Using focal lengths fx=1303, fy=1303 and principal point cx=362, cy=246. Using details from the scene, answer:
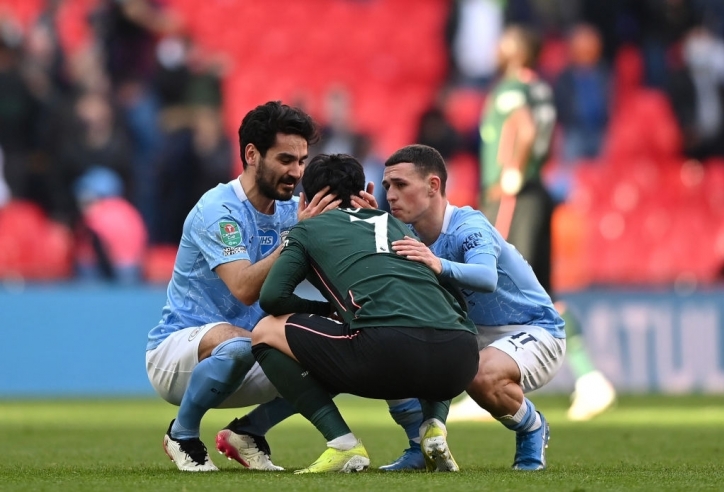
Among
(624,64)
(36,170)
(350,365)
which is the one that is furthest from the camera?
(624,64)

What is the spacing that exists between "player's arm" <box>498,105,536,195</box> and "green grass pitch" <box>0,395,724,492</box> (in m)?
1.83

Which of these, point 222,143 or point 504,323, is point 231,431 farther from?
point 222,143

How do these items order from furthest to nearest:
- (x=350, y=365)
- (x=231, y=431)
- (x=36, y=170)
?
(x=36, y=170) → (x=231, y=431) → (x=350, y=365)

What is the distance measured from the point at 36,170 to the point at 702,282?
23.8 feet

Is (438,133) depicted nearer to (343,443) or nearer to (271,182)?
(271,182)

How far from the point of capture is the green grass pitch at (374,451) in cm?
498

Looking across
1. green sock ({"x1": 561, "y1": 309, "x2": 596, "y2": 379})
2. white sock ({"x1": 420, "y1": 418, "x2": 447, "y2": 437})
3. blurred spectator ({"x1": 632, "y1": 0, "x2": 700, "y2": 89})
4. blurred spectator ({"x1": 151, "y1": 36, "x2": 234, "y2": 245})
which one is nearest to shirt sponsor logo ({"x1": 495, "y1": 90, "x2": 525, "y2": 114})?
green sock ({"x1": 561, "y1": 309, "x2": 596, "y2": 379})

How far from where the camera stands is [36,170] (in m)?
14.4

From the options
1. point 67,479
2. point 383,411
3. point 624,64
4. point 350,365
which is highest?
point 624,64

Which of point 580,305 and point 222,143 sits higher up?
point 222,143

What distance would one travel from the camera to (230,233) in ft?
18.9

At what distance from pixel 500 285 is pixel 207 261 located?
4.38ft

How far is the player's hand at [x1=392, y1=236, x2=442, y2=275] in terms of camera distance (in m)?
5.27

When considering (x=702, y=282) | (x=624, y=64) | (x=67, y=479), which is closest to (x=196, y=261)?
(x=67, y=479)
